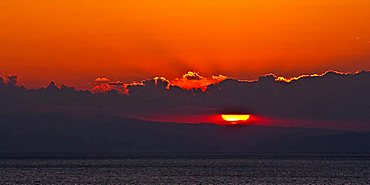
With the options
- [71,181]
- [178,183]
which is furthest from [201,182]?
[71,181]

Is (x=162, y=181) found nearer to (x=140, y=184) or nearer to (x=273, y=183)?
(x=140, y=184)

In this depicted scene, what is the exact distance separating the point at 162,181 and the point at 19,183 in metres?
32.4

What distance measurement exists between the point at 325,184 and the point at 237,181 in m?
21.0

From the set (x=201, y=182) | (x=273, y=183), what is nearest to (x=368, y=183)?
(x=273, y=183)

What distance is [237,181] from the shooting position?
190750 millimetres

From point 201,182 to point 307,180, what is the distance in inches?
1064

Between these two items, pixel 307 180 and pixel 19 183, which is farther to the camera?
pixel 307 180

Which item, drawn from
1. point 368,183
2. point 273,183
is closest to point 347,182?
point 368,183

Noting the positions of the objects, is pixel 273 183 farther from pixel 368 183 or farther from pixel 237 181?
pixel 368 183

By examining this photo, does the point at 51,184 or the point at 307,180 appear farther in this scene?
the point at 307,180

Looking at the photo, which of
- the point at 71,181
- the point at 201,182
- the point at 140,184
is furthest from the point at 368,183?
the point at 71,181

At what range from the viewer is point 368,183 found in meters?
187

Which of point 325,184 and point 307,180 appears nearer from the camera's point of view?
point 325,184

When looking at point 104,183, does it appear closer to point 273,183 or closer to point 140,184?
point 140,184
